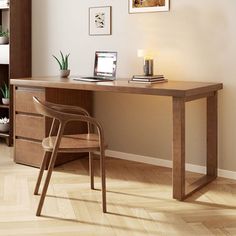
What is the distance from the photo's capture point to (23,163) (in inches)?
150

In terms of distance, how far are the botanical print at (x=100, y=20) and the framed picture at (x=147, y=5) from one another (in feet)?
0.98

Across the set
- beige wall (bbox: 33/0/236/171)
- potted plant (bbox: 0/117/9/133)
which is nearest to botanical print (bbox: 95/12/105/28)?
beige wall (bbox: 33/0/236/171)

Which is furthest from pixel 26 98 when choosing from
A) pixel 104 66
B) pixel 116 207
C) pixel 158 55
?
pixel 116 207

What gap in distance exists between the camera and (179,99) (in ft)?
9.46

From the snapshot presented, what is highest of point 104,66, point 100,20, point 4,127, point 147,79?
point 100,20

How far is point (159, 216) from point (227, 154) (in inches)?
41.4

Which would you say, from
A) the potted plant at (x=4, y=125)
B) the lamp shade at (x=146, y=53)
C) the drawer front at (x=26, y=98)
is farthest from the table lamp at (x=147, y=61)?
the potted plant at (x=4, y=125)

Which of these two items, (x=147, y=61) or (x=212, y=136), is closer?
(x=212, y=136)

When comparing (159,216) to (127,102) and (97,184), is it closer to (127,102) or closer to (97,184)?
(97,184)

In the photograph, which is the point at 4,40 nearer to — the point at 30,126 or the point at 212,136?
the point at 30,126

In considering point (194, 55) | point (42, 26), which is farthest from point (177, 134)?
point (42, 26)

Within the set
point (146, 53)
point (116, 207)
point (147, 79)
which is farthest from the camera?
point (146, 53)

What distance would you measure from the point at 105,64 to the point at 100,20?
0.48 metres

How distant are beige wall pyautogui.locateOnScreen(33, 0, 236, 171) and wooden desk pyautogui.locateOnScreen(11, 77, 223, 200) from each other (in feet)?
0.33
